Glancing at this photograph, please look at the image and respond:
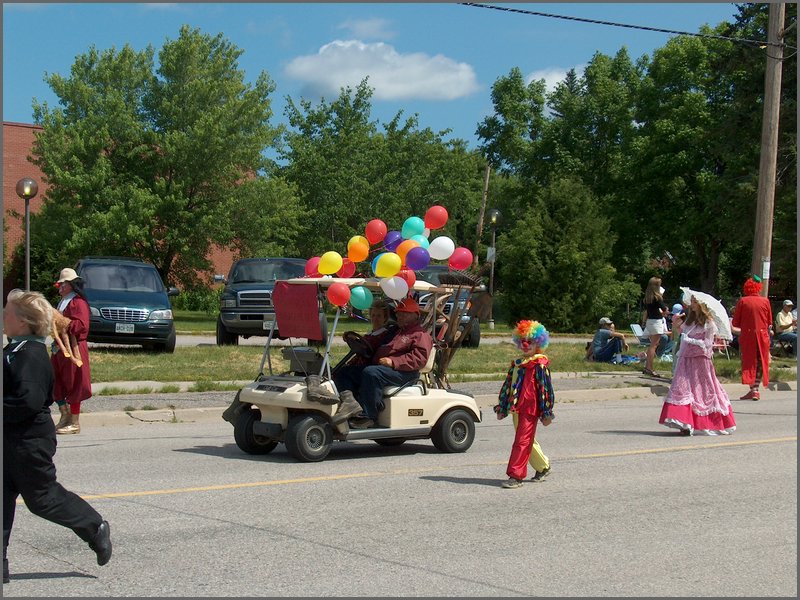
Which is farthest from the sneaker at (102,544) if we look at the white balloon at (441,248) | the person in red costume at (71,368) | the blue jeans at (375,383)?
the person in red costume at (71,368)

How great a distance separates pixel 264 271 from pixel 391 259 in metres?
13.8

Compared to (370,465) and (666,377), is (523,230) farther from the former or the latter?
(370,465)

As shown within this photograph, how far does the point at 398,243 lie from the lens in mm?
11758

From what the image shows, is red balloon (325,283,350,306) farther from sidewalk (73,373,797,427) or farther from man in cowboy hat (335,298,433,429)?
sidewalk (73,373,797,427)

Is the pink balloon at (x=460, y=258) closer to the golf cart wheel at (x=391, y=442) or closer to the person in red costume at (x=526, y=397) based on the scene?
the golf cart wheel at (x=391, y=442)

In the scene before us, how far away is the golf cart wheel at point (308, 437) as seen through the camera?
1043 cm

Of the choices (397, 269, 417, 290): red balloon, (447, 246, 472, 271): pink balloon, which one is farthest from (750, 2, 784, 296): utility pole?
(397, 269, 417, 290): red balloon

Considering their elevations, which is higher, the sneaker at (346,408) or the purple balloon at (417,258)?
the purple balloon at (417,258)

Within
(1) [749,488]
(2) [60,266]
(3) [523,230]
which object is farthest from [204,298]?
(1) [749,488]

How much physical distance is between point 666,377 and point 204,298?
995 inches

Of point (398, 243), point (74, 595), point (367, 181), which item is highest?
point (367, 181)

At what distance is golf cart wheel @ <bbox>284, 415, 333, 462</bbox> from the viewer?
10430 millimetres

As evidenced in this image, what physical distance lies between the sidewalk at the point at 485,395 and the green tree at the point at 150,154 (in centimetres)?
2083

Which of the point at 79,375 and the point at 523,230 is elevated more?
the point at 523,230
